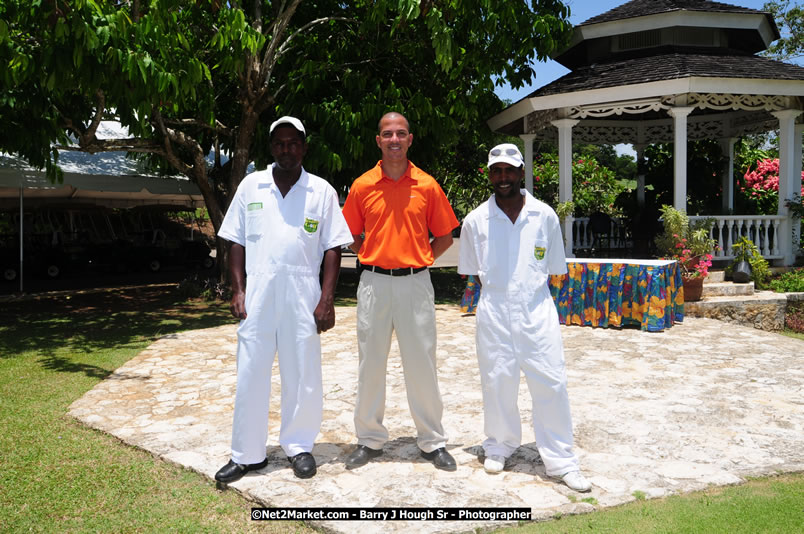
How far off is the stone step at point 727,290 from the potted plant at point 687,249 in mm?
261

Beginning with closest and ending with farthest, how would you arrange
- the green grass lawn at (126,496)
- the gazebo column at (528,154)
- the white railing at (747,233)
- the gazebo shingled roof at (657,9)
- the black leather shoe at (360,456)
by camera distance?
the green grass lawn at (126,496) < the black leather shoe at (360,456) < the white railing at (747,233) < the gazebo shingled roof at (657,9) < the gazebo column at (528,154)

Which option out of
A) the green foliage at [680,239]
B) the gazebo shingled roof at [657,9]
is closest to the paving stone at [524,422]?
the green foliage at [680,239]

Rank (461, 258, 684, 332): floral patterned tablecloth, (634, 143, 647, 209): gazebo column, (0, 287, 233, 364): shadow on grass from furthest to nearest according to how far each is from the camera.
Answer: (634, 143, 647, 209): gazebo column
(461, 258, 684, 332): floral patterned tablecloth
(0, 287, 233, 364): shadow on grass

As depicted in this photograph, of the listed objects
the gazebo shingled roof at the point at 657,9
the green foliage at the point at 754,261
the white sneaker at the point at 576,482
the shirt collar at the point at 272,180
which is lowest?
the white sneaker at the point at 576,482

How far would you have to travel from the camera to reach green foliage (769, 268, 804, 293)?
1001cm

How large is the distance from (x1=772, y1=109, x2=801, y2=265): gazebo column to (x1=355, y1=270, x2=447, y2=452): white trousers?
9724 mm

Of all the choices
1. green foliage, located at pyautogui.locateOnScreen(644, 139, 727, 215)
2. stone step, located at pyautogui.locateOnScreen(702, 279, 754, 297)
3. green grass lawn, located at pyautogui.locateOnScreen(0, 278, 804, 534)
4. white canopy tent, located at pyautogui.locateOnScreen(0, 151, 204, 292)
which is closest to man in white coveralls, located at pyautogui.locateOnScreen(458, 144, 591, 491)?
green grass lawn, located at pyautogui.locateOnScreen(0, 278, 804, 534)

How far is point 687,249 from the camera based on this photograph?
987 cm

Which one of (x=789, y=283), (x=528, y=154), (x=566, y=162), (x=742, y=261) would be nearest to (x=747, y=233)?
(x=742, y=261)

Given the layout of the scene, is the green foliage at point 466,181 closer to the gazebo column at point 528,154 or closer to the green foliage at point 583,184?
the green foliage at point 583,184

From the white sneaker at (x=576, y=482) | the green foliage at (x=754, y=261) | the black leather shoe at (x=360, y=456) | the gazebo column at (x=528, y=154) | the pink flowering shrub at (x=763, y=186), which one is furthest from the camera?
the pink flowering shrub at (x=763, y=186)

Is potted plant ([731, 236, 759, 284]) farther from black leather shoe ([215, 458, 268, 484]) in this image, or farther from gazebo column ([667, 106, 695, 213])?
black leather shoe ([215, 458, 268, 484])

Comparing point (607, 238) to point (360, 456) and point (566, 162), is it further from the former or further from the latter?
point (360, 456)

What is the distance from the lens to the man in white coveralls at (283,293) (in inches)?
145
